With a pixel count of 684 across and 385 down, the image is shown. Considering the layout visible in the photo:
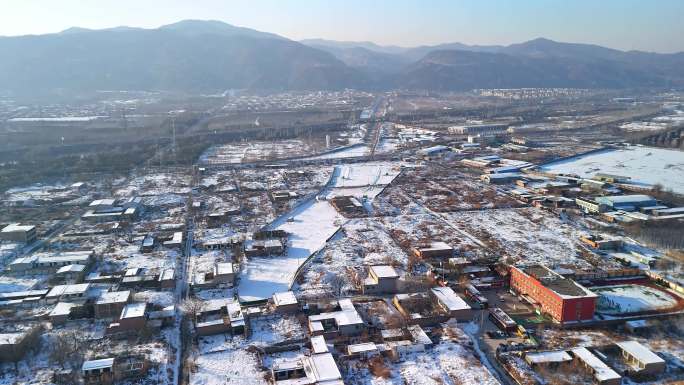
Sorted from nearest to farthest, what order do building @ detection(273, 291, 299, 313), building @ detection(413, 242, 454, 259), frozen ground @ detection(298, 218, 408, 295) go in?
building @ detection(273, 291, 299, 313) < frozen ground @ detection(298, 218, 408, 295) < building @ detection(413, 242, 454, 259)

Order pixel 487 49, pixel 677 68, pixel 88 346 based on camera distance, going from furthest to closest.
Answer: pixel 487 49 → pixel 677 68 → pixel 88 346

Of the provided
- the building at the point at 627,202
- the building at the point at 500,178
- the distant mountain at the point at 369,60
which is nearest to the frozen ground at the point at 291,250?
the building at the point at 500,178

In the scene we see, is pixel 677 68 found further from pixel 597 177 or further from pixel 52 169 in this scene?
pixel 52 169

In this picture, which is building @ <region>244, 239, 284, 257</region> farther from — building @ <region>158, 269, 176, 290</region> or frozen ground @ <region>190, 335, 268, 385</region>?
frozen ground @ <region>190, 335, 268, 385</region>

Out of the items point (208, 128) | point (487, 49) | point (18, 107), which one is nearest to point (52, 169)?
point (208, 128)

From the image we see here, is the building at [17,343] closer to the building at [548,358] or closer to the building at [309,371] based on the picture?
the building at [309,371]

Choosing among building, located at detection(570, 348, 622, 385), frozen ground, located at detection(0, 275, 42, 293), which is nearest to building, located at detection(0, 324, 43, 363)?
frozen ground, located at detection(0, 275, 42, 293)

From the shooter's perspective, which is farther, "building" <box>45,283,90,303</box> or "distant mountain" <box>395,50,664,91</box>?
"distant mountain" <box>395,50,664,91</box>
